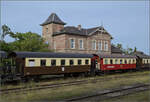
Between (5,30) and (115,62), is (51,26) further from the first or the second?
(115,62)

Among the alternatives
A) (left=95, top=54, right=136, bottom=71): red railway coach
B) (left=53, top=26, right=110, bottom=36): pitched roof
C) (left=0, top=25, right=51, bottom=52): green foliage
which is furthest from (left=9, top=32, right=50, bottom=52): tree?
(left=95, top=54, right=136, bottom=71): red railway coach

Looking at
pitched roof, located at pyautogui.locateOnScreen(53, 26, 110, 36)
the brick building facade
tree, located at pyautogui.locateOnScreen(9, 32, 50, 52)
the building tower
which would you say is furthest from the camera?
the building tower

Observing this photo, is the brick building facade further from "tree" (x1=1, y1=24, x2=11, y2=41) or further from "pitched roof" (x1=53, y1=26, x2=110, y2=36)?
"tree" (x1=1, y1=24, x2=11, y2=41)

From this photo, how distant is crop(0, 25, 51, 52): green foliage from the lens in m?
30.0

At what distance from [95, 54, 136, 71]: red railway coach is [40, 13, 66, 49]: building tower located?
19.7 metres

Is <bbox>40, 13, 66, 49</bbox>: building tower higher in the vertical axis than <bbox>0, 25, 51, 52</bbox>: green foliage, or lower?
higher

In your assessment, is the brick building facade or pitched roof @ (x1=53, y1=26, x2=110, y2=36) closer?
the brick building facade

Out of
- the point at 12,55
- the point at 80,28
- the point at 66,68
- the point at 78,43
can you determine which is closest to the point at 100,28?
the point at 80,28

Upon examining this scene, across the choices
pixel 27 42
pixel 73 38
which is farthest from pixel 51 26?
pixel 27 42

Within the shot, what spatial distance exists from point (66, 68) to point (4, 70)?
7226 mm

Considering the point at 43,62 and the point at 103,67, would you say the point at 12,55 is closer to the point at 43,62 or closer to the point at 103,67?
the point at 43,62

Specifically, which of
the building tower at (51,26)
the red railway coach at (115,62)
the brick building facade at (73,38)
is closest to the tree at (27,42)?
the brick building facade at (73,38)

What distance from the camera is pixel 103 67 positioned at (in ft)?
82.8

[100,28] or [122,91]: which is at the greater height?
[100,28]
